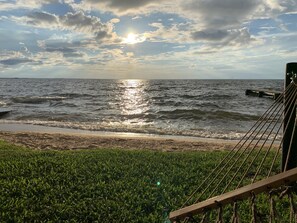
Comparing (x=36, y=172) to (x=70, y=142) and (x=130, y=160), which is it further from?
(x=70, y=142)

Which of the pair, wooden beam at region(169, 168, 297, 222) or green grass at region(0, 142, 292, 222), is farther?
green grass at region(0, 142, 292, 222)

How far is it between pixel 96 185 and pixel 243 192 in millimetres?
4549

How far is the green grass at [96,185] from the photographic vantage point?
532 cm

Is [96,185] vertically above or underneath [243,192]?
underneath

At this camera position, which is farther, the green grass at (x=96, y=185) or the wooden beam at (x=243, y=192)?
the green grass at (x=96, y=185)

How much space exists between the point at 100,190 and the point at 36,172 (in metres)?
1.83

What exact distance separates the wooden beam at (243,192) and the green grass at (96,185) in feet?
8.48

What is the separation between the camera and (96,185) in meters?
6.41

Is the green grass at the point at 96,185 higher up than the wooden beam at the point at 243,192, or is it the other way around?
the wooden beam at the point at 243,192

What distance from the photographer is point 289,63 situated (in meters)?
5.88

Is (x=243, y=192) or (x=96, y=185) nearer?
(x=243, y=192)

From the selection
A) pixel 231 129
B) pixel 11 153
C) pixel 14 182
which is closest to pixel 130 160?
pixel 14 182

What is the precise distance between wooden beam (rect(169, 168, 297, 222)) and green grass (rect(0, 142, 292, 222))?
258cm

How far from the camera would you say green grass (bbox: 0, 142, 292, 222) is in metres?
5.32
